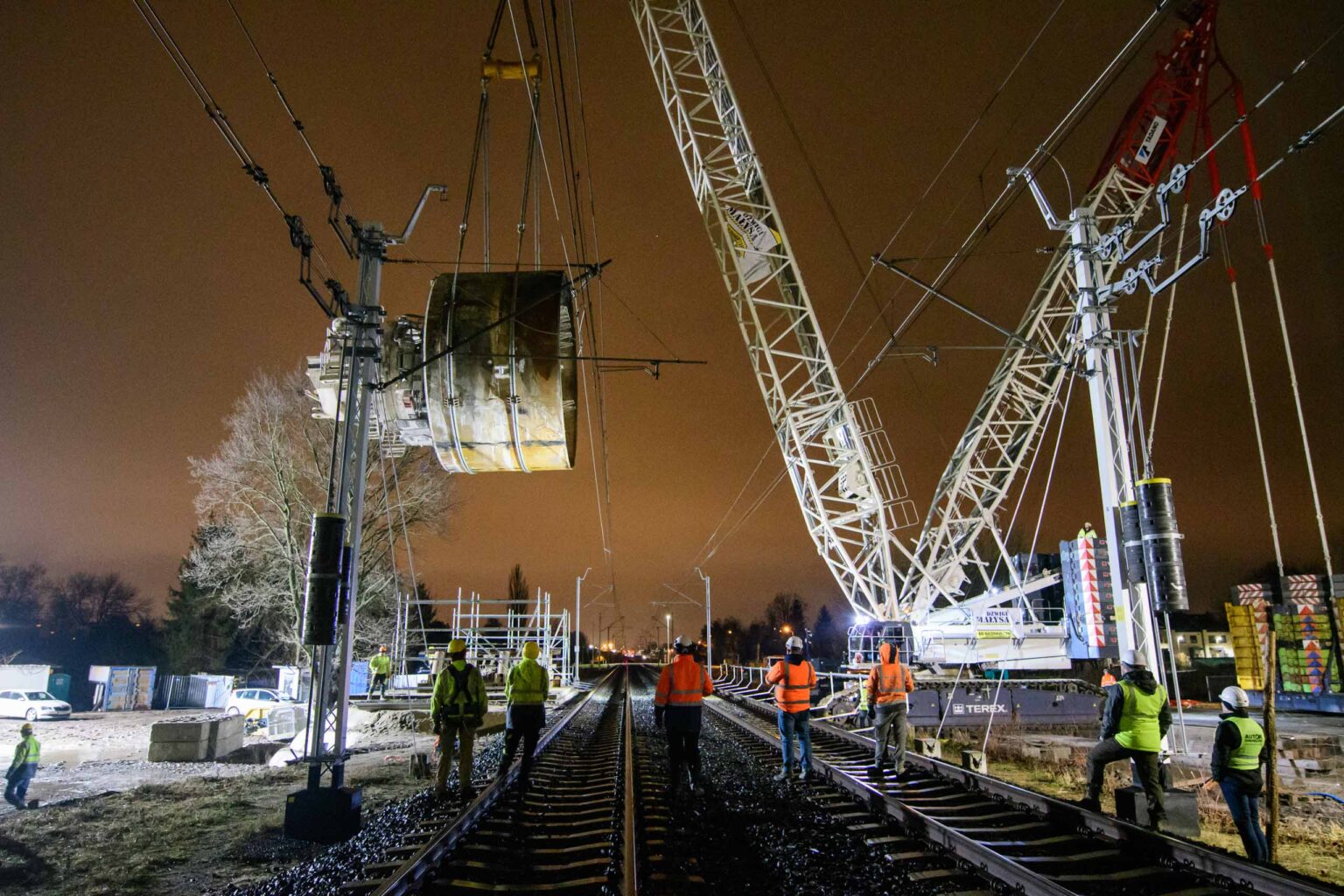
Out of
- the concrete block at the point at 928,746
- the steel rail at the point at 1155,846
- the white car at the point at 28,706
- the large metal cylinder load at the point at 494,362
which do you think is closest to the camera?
the steel rail at the point at 1155,846

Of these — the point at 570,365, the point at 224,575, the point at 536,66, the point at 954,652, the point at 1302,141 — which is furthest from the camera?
the point at 224,575

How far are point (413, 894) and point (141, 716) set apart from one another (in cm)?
3034

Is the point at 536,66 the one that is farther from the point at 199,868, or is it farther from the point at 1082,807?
the point at 1082,807

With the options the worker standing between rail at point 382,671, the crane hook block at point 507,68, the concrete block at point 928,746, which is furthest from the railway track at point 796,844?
the worker standing between rail at point 382,671

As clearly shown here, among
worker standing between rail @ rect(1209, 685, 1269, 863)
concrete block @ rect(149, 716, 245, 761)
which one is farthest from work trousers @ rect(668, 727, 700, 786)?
concrete block @ rect(149, 716, 245, 761)

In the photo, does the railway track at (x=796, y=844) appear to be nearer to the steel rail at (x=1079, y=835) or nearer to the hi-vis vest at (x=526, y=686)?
the steel rail at (x=1079, y=835)

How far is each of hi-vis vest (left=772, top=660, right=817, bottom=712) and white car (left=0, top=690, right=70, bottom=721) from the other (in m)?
28.4

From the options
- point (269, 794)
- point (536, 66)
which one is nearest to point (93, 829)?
point (269, 794)

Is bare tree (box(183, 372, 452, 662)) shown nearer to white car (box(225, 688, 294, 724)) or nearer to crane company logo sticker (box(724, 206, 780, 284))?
white car (box(225, 688, 294, 724))

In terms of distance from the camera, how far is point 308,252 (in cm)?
909

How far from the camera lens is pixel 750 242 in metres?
24.6

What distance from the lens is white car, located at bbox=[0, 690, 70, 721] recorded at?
27.3 meters

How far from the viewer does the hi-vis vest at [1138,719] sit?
7.66m

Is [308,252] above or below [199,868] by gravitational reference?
above
